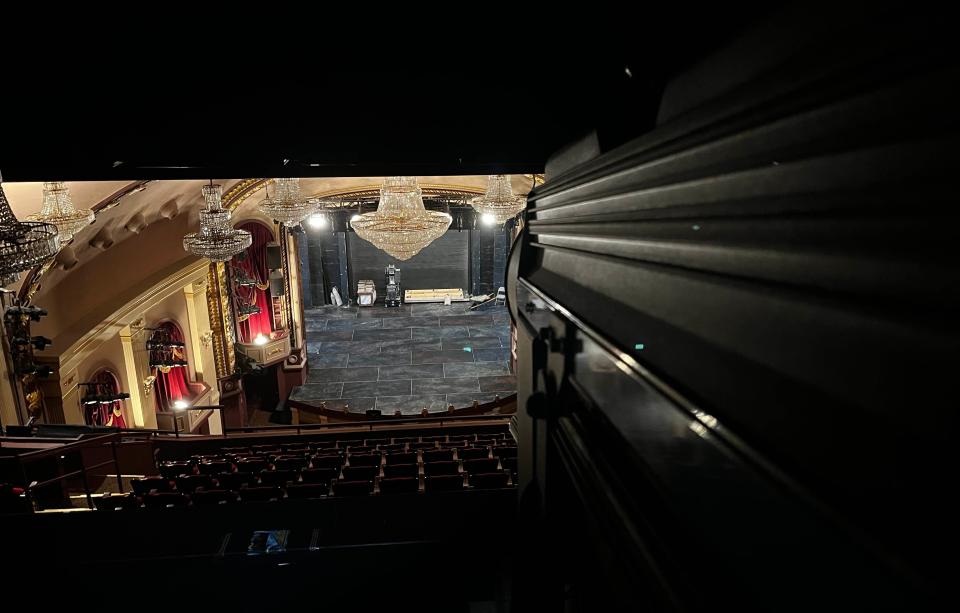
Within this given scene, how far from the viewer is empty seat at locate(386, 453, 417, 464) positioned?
5890 mm

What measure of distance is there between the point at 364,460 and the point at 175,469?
221 centimetres

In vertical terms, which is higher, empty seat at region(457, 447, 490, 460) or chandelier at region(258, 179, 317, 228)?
chandelier at region(258, 179, 317, 228)

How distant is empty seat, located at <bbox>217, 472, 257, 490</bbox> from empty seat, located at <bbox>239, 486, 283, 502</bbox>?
0.53 meters

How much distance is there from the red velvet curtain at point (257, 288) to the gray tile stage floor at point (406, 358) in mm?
1810

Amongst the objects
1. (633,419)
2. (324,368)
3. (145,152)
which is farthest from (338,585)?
(324,368)

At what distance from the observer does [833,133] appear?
61 cm

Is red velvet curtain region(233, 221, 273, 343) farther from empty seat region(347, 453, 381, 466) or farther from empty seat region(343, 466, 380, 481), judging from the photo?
empty seat region(343, 466, 380, 481)

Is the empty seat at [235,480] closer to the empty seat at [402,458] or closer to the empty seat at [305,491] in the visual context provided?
the empty seat at [305,491]

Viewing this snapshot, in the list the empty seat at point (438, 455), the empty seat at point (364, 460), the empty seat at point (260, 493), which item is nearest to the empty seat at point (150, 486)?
the empty seat at point (260, 493)

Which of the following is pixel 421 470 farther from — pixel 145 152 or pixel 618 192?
pixel 618 192

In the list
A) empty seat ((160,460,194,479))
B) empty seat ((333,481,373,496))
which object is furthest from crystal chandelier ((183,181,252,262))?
empty seat ((333,481,373,496))

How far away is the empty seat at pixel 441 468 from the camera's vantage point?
5.33 m

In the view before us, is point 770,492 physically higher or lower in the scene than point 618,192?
lower

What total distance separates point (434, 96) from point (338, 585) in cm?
333
